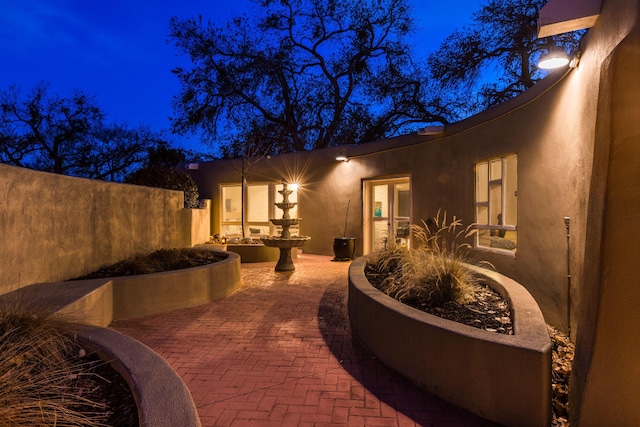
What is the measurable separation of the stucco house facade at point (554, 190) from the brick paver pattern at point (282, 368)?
987 mm

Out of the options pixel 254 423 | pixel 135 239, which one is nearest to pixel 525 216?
pixel 254 423

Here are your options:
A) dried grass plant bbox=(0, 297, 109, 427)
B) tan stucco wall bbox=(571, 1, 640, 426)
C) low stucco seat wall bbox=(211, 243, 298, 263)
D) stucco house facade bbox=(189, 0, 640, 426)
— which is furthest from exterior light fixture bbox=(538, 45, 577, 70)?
low stucco seat wall bbox=(211, 243, 298, 263)

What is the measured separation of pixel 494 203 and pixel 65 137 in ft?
61.6

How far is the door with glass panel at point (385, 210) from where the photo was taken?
9.38 m

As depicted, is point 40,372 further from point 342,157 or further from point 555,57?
point 342,157

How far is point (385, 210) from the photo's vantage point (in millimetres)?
9953

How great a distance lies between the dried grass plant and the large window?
8.58 meters

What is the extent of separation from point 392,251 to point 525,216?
1869mm

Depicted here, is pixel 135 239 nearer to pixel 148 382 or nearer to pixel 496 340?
pixel 148 382

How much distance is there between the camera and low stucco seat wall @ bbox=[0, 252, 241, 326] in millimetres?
3658

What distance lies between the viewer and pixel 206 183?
1270 cm

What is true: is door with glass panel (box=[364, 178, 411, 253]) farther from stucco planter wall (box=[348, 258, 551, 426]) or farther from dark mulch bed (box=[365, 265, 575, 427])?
stucco planter wall (box=[348, 258, 551, 426])

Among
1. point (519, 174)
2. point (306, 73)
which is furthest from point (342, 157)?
point (306, 73)

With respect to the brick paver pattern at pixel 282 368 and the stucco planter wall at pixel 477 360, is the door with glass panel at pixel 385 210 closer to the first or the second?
the brick paver pattern at pixel 282 368
